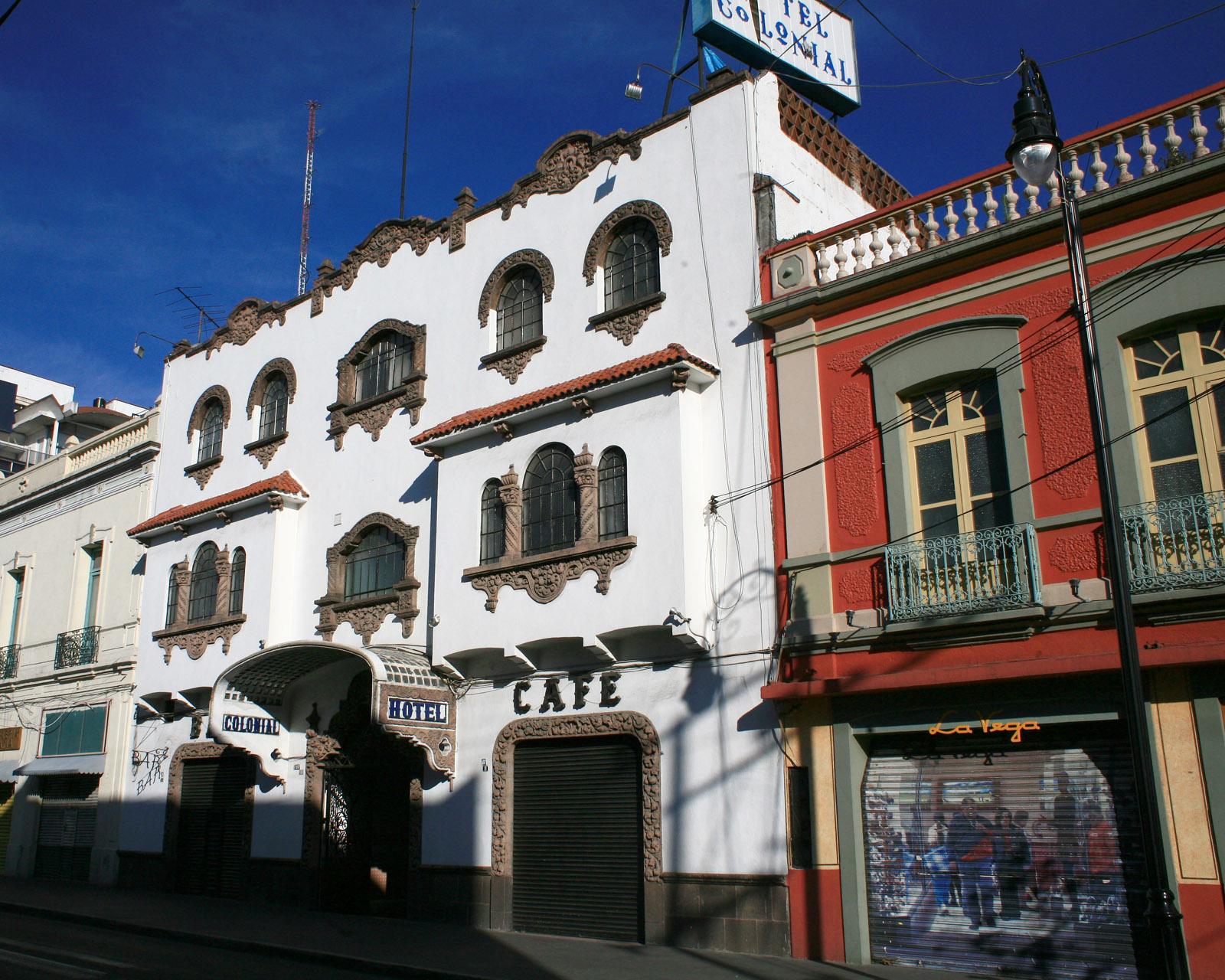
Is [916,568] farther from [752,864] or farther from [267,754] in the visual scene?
[267,754]

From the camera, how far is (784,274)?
15.1 meters

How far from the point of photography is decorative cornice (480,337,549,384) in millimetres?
18234

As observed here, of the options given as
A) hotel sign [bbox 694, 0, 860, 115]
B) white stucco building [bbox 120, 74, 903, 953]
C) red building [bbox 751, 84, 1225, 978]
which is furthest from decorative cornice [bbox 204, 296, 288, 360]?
red building [bbox 751, 84, 1225, 978]

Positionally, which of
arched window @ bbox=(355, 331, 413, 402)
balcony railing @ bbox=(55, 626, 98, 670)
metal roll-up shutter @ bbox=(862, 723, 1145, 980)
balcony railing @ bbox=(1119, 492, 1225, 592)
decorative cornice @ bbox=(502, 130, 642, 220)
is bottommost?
metal roll-up shutter @ bbox=(862, 723, 1145, 980)

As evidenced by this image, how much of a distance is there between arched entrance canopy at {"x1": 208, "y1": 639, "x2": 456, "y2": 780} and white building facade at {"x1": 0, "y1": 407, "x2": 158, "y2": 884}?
18.2 ft

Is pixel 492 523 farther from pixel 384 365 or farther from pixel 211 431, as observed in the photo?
pixel 211 431

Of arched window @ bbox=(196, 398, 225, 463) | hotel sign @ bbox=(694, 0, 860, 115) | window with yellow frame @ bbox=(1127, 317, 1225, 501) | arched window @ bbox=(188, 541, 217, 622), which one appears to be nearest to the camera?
window with yellow frame @ bbox=(1127, 317, 1225, 501)

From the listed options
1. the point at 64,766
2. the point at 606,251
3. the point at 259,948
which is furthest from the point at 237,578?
the point at 606,251

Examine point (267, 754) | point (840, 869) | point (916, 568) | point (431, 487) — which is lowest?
point (840, 869)

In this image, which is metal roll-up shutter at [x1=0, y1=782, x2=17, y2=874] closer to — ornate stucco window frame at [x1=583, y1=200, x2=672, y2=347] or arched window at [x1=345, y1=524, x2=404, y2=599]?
arched window at [x1=345, y1=524, x2=404, y2=599]

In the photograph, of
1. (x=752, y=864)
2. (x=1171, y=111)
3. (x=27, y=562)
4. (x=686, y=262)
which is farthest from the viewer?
(x=27, y=562)

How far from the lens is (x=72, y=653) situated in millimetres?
25422

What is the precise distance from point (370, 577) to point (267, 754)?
3545 millimetres

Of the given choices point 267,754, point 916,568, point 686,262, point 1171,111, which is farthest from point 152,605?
point 1171,111
